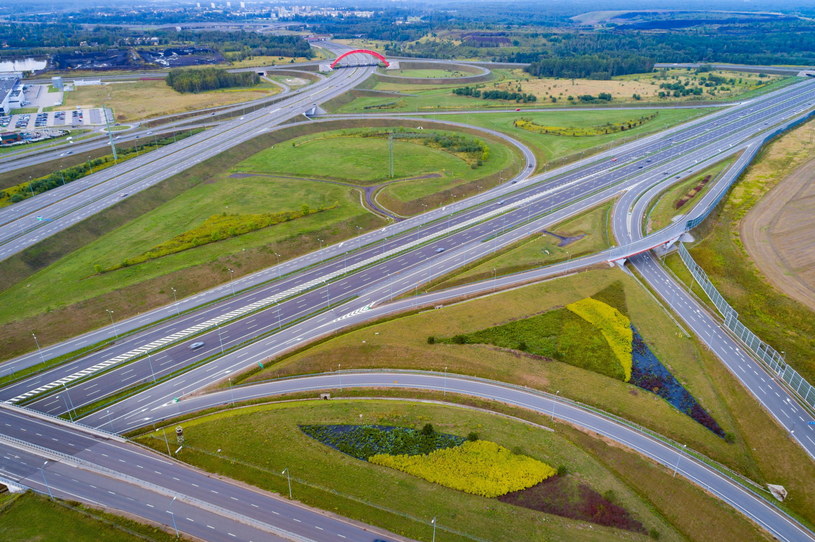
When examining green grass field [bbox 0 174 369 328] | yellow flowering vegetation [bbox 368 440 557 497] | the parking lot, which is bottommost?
yellow flowering vegetation [bbox 368 440 557 497]

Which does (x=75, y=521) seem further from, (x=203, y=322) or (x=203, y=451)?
(x=203, y=322)

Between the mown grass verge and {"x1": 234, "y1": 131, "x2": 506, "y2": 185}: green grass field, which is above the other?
{"x1": 234, "y1": 131, "x2": 506, "y2": 185}: green grass field

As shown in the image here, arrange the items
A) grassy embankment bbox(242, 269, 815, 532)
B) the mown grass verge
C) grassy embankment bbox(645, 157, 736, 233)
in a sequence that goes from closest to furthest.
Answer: the mown grass verge → grassy embankment bbox(242, 269, 815, 532) → grassy embankment bbox(645, 157, 736, 233)

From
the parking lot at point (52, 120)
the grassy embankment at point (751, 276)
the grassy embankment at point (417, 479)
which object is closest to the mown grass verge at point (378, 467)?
the grassy embankment at point (417, 479)

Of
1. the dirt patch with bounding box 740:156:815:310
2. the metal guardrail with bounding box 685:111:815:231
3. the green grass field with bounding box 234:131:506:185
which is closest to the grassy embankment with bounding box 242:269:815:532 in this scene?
the dirt patch with bounding box 740:156:815:310

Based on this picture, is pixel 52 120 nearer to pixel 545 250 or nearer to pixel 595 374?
pixel 545 250

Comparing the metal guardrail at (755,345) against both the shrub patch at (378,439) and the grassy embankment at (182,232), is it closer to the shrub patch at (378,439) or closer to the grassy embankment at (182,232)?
the shrub patch at (378,439)

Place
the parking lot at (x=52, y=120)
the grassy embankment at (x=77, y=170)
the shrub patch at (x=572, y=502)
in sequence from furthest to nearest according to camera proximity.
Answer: the parking lot at (x=52, y=120) → the grassy embankment at (x=77, y=170) → the shrub patch at (x=572, y=502)

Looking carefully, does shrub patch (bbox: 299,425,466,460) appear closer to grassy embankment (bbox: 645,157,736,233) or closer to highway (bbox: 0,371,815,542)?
highway (bbox: 0,371,815,542)
